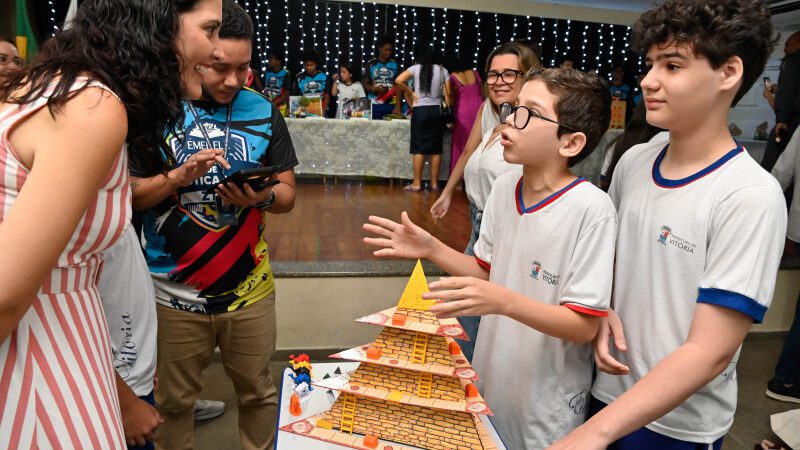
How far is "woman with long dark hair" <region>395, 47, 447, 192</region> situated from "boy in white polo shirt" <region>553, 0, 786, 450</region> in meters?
5.20

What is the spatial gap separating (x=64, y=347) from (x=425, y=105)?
581 centimetres

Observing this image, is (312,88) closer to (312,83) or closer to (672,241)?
(312,83)

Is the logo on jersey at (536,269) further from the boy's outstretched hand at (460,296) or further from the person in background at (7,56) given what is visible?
the person in background at (7,56)

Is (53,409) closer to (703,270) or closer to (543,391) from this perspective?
(543,391)

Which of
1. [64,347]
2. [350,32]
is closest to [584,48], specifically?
[350,32]

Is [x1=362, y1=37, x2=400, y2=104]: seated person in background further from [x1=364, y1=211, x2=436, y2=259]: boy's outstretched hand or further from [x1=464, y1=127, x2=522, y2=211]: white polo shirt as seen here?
[x1=364, y1=211, x2=436, y2=259]: boy's outstretched hand

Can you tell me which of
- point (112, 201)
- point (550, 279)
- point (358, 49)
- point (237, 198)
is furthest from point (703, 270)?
point (358, 49)

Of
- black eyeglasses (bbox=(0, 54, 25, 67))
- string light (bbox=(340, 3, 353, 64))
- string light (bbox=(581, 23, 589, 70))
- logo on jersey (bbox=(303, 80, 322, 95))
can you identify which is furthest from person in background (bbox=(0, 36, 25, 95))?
string light (bbox=(581, 23, 589, 70))

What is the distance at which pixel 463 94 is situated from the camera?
643cm

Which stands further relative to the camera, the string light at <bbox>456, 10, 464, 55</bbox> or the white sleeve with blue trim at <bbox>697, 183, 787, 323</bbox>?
the string light at <bbox>456, 10, 464, 55</bbox>

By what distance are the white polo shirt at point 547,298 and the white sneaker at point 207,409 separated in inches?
70.0

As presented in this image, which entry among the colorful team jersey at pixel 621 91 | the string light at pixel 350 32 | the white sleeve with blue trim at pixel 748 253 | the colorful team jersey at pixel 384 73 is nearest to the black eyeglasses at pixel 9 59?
the white sleeve with blue trim at pixel 748 253

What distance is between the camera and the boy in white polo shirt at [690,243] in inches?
38.2

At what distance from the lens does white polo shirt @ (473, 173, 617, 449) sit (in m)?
1.21
